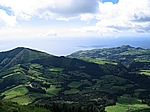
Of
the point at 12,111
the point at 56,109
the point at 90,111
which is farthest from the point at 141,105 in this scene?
the point at 12,111

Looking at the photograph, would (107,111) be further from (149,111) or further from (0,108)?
(0,108)

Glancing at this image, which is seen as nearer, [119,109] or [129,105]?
[119,109]

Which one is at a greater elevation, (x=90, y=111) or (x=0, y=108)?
(x=0, y=108)

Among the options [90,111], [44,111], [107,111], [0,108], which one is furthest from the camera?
[107,111]

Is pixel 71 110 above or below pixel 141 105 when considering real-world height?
above

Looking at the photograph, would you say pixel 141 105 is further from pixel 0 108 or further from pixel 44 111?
pixel 0 108

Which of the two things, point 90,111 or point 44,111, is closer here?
point 44,111

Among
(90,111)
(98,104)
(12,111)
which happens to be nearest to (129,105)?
(98,104)

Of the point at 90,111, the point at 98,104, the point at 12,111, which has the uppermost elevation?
the point at 12,111

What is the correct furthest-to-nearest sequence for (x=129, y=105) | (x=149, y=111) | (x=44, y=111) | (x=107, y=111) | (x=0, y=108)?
(x=129, y=105) < (x=107, y=111) < (x=149, y=111) < (x=44, y=111) < (x=0, y=108)
